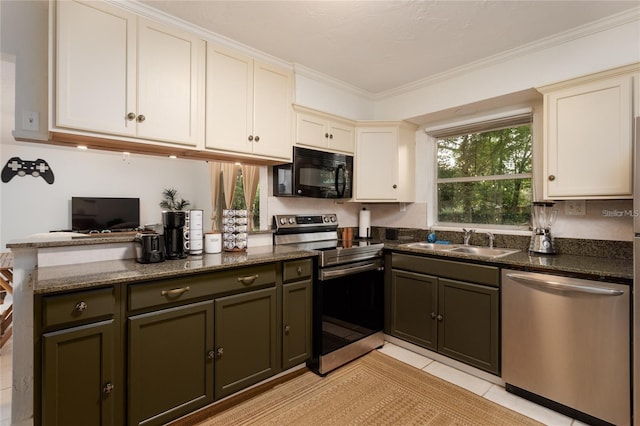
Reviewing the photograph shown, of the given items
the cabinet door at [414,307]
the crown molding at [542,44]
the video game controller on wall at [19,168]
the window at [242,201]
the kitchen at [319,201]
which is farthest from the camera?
the video game controller on wall at [19,168]

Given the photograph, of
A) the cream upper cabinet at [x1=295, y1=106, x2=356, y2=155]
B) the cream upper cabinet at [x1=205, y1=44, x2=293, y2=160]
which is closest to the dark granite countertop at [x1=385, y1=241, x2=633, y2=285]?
the cream upper cabinet at [x1=295, y1=106, x2=356, y2=155]

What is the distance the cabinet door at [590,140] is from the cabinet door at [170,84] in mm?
2491

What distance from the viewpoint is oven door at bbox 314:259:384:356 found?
231 centimetres

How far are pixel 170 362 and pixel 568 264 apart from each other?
2469 millimetres

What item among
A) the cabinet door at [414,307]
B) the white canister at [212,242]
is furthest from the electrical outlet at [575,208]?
the white canister at [212,242]

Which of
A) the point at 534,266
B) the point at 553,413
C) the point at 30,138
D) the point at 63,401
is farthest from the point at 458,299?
the point at 30,138

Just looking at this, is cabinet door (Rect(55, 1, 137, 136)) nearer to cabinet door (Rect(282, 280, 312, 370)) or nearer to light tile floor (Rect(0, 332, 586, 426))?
cabinet door (Rect(282, 280, 312, 370))

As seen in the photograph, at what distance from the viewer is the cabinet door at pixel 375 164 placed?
3.11 metres

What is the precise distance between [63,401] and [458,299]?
2.43m

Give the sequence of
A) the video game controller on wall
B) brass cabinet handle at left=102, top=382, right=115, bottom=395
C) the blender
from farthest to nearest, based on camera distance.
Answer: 1. the video game controller on wall
2. the blender
3. brass cabinet handle at left=102, top=382, right=115, bottom=395

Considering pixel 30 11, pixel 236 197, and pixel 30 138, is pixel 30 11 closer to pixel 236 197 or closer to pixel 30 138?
pixel 30 138

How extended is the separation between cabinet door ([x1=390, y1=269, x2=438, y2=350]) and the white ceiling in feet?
6.10

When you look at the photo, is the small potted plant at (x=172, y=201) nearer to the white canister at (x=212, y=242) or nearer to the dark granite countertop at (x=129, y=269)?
the white canister at (x=212, y=242)

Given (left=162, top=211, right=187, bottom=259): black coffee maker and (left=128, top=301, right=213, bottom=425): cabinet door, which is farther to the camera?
(left=162, top=211, right=187, bottom=259): black coffee maker
